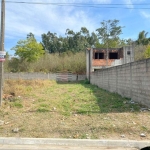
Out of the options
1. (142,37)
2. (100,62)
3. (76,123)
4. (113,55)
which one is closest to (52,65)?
(100,62)

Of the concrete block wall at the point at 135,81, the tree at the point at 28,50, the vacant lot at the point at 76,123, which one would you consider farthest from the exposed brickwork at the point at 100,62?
the vacant lot at the point at 76,123

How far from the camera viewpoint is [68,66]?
32188 millimetres

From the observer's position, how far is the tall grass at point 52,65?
103 ft

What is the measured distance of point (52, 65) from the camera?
32875 mm

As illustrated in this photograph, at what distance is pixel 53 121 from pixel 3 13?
14.6 feet

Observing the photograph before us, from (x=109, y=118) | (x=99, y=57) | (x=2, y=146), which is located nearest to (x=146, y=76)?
(x=109, y=118)

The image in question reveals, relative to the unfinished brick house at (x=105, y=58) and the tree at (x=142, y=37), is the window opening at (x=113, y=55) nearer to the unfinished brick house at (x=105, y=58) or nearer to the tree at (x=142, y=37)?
the unfinished brick house at (x=105, y=58)

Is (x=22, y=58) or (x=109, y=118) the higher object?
(x=22, y=58)

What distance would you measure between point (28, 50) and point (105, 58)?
1411 cm

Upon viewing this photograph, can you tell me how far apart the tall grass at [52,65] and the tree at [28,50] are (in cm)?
133

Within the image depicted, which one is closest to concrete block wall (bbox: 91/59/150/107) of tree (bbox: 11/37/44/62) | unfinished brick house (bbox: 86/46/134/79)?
unfinished brick house (bbox: 86/46/134/79)

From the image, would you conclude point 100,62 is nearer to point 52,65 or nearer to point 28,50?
point 52,65

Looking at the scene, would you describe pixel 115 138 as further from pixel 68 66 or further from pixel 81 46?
pixel 81 46

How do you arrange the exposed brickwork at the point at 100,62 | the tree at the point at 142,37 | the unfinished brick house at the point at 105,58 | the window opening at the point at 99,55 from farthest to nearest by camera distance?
the tree at the point at 142,37 < the window opening at the point at 99,55 < the exposed brickwork at the point at 100,62 < the unfinished brick house at the point at 105,58
